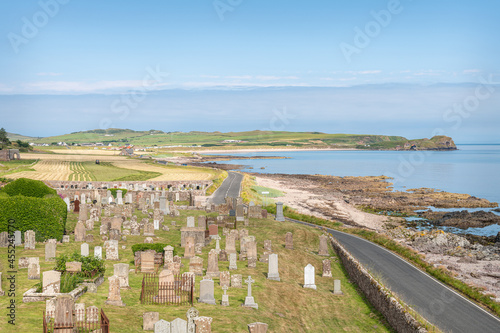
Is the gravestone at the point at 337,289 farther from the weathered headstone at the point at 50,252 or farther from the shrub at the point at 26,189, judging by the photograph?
the shrub at the point at 26,189

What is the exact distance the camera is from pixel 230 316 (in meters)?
15.7

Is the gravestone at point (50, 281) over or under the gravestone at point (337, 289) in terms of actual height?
over

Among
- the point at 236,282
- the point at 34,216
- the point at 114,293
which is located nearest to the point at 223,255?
the point at 236,282

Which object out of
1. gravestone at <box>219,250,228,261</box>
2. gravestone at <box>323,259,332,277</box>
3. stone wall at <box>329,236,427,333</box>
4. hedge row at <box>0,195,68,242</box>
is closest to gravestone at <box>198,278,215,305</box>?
stone wall at <box>329,236,427,333</box>

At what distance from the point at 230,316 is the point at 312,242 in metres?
19.2

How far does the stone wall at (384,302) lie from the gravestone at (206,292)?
6.97 metres

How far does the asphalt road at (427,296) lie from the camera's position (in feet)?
62.9

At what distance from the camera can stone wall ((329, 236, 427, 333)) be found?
1621 centimetres

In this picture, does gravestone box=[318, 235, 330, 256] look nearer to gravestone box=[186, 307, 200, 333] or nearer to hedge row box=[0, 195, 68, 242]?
hedge row box=[0, 195, 68, 242]

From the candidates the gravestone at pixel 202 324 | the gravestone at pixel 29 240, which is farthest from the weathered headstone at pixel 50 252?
the gravestone at pixel 202 324

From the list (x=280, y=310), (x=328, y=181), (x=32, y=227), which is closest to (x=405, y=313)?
(x=280, y=310)

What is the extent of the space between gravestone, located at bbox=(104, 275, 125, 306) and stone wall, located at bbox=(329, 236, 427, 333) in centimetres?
996

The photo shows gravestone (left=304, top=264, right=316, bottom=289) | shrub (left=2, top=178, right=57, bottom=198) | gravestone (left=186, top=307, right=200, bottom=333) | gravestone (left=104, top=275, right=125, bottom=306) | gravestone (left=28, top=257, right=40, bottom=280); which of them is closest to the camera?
gravestone (left=186, top=307, right=200, bottom=333)

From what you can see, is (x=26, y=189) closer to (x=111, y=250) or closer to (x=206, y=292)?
(x=111, y=250)
